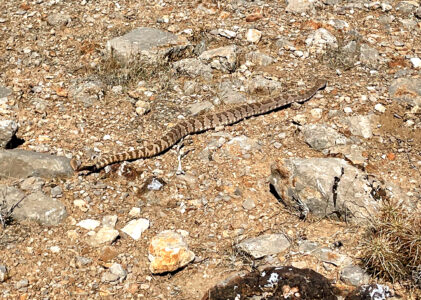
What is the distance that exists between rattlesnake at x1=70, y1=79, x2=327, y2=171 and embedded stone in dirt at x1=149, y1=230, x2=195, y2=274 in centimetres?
214

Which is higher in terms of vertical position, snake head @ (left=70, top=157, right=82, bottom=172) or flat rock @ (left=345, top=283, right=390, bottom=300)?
snake head @ (left=70, top=157, right=82, bottom=172)

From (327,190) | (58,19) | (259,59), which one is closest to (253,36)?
(259,59)

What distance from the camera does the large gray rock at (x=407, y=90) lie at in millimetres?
10469

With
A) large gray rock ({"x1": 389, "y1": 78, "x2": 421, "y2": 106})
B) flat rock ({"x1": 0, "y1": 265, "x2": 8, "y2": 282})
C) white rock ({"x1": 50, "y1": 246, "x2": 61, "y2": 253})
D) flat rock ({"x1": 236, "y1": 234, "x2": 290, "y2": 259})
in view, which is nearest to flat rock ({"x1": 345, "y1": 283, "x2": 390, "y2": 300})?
flat rock ({"x1": 236, "y1": 234, "x2": 290, "y2": 259})

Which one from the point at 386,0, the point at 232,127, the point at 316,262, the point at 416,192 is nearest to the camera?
the point at 316,262

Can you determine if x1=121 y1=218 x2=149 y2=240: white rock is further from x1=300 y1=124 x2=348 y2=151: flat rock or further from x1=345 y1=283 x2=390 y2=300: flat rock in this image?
x1=300 y1=124 x2=348 y2=151: flat rock

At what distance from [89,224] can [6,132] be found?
8.84 feet

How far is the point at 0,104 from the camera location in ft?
34.4

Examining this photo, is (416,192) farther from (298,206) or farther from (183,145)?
(183,145)

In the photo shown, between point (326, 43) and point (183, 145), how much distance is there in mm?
4838

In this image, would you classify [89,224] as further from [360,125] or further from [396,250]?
[360,125]

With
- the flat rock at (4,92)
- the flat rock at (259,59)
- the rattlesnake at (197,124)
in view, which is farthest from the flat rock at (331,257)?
the flat rock at (4,92)

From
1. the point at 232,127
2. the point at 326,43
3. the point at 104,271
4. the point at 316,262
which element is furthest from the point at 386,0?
the point at 104,271

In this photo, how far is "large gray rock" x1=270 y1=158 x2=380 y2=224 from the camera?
741 cm
